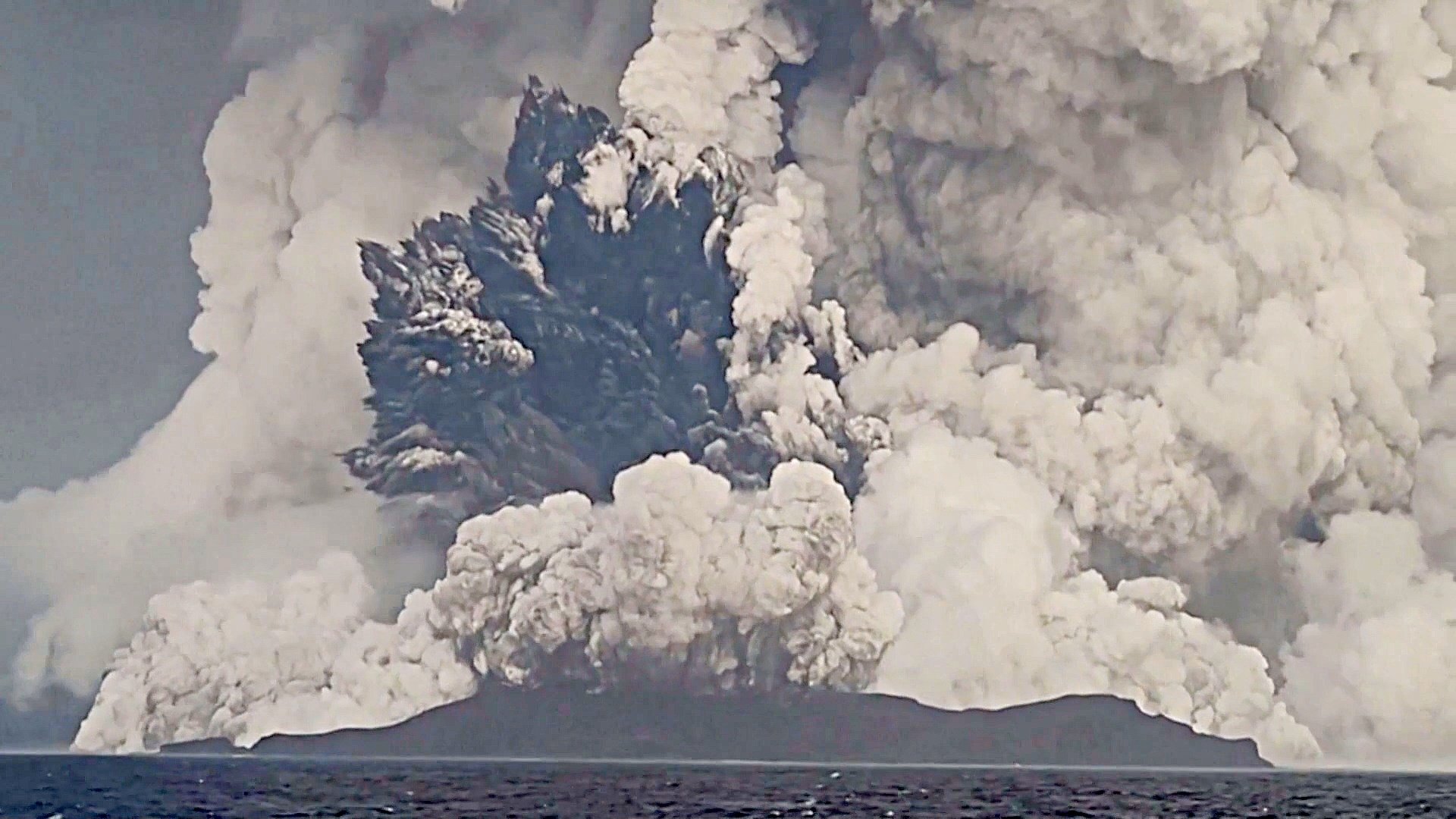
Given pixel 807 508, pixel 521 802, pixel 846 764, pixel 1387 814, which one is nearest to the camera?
pixel 1387 814

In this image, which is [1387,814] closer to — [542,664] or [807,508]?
[807,508]

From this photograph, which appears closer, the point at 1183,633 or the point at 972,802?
the point at 972,802

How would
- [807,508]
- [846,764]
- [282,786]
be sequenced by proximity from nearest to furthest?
[282,786]
[807,508]
[846,764]

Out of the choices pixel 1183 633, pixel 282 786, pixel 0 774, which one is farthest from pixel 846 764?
pixel 0 774

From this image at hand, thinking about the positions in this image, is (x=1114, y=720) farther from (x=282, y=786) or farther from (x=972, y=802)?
(x=282, y=786)

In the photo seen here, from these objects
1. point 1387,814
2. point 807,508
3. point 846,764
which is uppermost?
point 807,508

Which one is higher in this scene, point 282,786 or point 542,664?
point 542,664
